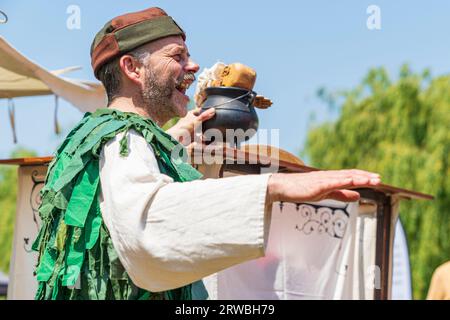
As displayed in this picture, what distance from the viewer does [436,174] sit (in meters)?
11.4

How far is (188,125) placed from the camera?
130 inches

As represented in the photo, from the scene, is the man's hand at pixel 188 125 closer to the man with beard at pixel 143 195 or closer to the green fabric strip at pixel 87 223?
the man with beard at pixel 143 195

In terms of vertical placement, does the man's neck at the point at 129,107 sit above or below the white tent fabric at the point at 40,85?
below

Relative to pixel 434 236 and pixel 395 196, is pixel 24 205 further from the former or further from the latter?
pixel 434 236

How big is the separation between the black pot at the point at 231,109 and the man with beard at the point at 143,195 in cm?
118

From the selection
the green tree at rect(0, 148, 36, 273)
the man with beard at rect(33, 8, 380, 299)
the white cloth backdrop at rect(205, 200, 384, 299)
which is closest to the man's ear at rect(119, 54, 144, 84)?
the man with beard at rect(33, 8, 380, 299)

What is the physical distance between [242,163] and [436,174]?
27.1ft

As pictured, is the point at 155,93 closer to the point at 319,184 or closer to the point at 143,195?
the point at 143,195

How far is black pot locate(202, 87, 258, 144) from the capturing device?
136 inches

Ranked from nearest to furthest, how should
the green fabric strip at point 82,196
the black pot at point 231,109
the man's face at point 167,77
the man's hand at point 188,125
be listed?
the green fabric strip at point 82,196
the man's face at point 167,77
the man's hand at point 188,125
the black pot at point 231,109

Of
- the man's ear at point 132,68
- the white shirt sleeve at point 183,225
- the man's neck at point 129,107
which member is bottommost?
the white shirt sleeve at point 183,225

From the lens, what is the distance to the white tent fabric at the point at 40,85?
4.88 meters

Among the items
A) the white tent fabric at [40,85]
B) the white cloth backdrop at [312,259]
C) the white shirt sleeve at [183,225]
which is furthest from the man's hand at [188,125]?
the white tent fabric at [40,85]

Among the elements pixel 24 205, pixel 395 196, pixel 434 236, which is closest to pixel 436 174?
pixel 434 236
